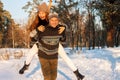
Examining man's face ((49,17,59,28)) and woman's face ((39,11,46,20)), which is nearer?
man's face ((49,17,59,28))

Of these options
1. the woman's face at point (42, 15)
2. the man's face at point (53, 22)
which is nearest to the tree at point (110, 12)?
the woman's face at point (42, 15)

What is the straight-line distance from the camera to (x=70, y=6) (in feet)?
156

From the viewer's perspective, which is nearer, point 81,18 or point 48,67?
point 48,67

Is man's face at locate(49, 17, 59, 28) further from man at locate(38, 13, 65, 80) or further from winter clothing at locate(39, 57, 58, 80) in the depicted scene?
winter clothing at locate(39, 57, 58, 80)

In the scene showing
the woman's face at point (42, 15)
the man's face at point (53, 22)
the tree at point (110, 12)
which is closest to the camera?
the man's face at point (53, 22)

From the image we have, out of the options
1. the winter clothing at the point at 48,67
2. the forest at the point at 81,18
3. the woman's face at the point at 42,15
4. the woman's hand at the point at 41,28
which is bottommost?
the forest at the point at 81,18

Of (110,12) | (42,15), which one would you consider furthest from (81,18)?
(42,15)

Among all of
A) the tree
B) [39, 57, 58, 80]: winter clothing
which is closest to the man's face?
[39, 57, 58, 80]: winter clothing

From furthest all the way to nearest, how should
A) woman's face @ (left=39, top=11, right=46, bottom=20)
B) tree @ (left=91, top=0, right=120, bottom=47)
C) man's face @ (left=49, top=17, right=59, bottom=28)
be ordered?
tree @ (left=91, top=0, right=120, bottom=47), woman's face @ (left=39, top=11, right=46, bottom=20), man's face @ (left=49, top=17, right=59, bottom=28)

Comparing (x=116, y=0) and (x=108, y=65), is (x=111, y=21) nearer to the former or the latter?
(x=116, y=0)

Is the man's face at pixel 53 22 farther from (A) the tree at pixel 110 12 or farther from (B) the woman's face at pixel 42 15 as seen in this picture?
(A) the tree at pixel 110 12

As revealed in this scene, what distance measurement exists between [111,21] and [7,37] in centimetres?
4260

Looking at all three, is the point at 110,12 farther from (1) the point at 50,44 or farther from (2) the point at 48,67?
(1) the point at 50,44

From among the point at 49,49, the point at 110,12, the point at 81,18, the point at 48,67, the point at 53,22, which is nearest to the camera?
the point at 53,22
